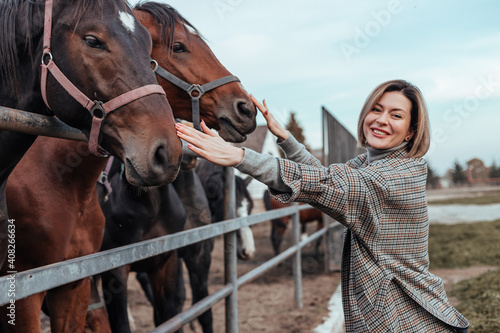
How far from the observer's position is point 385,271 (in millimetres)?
1424

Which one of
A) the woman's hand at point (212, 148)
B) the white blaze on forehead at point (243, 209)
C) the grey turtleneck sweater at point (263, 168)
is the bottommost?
A: the white blaze on forehead at point (243, 209)

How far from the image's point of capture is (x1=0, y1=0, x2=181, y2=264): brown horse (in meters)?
1.25

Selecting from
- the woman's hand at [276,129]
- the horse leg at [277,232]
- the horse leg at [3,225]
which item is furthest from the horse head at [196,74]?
the horse leg at [277,232]

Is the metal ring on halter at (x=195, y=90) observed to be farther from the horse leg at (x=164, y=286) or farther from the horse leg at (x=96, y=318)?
the horse leg at (x=96, y=318)

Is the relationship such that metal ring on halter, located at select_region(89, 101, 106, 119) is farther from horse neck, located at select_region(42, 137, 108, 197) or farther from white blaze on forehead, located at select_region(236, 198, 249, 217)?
white blaze on forehead, located at select_region(236, 198, 249, 217)

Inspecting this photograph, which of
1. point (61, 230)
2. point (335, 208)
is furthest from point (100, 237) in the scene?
point (335, 208)

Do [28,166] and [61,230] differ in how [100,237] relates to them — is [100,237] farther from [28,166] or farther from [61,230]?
[28,166]

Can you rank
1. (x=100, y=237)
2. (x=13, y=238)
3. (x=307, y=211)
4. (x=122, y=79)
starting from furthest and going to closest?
(x=307, y=211) < (x=100, y=237) < (x=13, y=238) < (x=122, y=79)

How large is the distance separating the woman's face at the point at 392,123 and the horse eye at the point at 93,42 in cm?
96

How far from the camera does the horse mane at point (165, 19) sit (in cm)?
232

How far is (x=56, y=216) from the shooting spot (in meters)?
1.69

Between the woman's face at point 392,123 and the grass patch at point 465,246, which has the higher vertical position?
the woman's face at point 392,123

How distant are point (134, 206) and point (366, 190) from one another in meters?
1.63

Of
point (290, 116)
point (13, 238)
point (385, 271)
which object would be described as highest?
point (290, 116)
